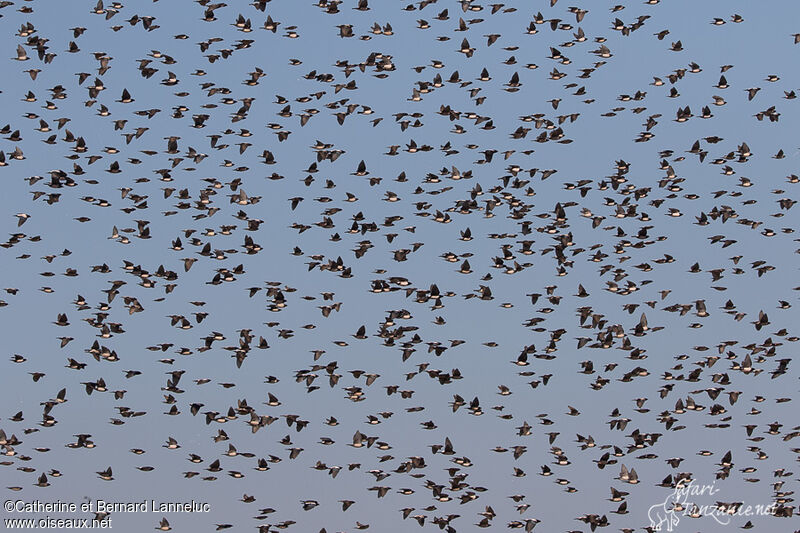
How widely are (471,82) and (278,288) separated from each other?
14.1m

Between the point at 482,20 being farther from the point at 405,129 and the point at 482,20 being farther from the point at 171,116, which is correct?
the point at 171,116

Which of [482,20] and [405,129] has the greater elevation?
[482,20]

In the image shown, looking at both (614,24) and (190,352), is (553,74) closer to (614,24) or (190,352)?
(614,24)

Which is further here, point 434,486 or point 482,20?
point 434,486

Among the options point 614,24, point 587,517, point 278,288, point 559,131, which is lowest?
point 587,517

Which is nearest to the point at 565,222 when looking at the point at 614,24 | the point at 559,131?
the point at 559,131

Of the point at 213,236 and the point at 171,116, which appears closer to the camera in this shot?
the point at 171,116

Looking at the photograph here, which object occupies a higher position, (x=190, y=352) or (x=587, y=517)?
(x=190, y=352)

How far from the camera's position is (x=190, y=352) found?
253 feet

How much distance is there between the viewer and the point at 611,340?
254 ft

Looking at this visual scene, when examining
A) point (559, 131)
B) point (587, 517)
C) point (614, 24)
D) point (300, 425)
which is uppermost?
point (614, 24)

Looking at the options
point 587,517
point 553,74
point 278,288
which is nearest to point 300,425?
point 278,288

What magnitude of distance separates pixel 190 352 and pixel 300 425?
7.01 m

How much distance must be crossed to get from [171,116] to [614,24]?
2165 cm
